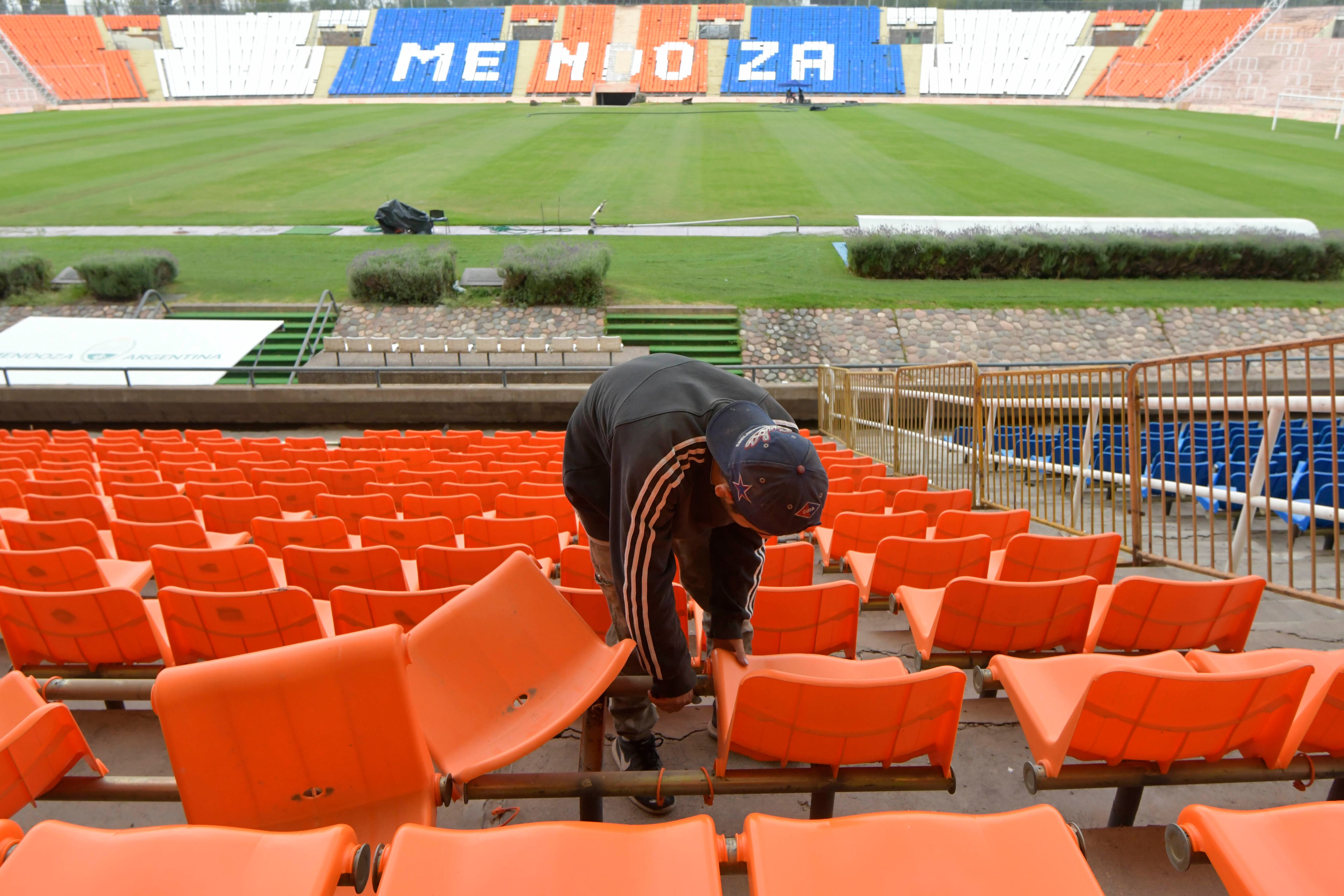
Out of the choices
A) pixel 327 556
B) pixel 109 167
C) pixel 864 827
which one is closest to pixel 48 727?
pixel 327 556

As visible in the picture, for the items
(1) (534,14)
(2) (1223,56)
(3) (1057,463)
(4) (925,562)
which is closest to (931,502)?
(4) (925,562)

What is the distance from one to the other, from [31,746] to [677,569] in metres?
2.83

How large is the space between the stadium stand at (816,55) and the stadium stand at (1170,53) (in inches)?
634

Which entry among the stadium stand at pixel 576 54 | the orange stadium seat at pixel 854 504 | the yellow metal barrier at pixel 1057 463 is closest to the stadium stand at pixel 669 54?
the stadium stand at pixel 576 54

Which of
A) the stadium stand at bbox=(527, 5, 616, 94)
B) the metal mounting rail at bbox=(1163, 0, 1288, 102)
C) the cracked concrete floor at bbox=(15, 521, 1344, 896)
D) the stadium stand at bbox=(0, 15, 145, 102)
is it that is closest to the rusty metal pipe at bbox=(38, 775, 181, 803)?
the cracked concrete floor at bbox=(15, 521, 1344, 896)

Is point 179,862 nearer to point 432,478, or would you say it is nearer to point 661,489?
point 661,489

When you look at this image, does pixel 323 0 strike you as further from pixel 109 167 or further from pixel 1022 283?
pixel 1022 283

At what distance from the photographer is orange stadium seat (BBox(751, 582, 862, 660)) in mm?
3031

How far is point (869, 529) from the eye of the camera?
461 cm

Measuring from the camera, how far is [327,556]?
12.1 ft

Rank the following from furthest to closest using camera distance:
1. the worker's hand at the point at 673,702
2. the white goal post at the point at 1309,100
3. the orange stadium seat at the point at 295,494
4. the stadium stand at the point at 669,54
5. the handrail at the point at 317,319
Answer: the stadium stand at the point at 669,54 < the white goal post at the point at 1309,100 < the handrail at the point at 317,319 < the orange stadium seat at the point at 295,494 < the worker's hand at the point at 673,702

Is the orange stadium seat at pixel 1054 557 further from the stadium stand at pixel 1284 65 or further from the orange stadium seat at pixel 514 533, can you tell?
the stadium stand at pixel 1284 65

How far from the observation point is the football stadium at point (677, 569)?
1.77m

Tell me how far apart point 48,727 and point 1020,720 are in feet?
9.10
